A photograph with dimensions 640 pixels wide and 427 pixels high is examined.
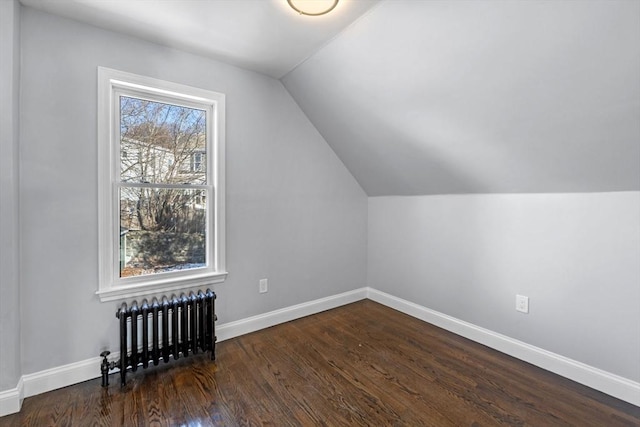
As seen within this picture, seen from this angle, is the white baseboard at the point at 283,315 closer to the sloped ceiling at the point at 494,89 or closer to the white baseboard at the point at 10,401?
the white baseboard at the point at 10,401

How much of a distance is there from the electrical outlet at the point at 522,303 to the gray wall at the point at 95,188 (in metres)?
1.74

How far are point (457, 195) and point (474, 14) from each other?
1.57 metres

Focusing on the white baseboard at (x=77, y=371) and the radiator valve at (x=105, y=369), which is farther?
the radiator valve at (x=105, y=369)

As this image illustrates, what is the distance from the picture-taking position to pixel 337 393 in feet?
6.25

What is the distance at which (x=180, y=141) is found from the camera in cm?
244

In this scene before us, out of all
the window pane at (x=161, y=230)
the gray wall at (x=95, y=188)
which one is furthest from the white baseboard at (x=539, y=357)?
the window pane at (x=161, y=230)

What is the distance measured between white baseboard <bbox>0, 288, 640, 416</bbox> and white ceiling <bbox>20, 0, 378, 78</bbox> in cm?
226

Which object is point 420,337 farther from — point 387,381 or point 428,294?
point 387,381

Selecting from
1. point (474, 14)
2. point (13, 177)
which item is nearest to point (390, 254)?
point (474, 14)

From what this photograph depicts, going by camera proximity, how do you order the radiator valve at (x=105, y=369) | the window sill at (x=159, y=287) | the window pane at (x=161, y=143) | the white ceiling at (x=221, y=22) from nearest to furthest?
1. the white ceiling at (x=221, y=22)
2. the radiator valve at (x=105, y=369)
3. the window sill at (x=159, y=287)
4. the window pane at (x=161, y=143)

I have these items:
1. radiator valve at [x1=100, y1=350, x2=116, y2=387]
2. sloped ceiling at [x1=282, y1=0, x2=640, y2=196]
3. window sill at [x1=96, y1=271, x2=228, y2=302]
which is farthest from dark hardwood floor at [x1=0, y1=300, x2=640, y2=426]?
sloped ceiling at [x1=282, y1=0, x2=640, y2=196]

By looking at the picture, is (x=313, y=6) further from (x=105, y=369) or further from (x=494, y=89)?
(x=105, y=369)

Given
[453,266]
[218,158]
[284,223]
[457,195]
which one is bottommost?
[453,266]

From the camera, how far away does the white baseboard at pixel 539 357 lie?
6.11 ft
